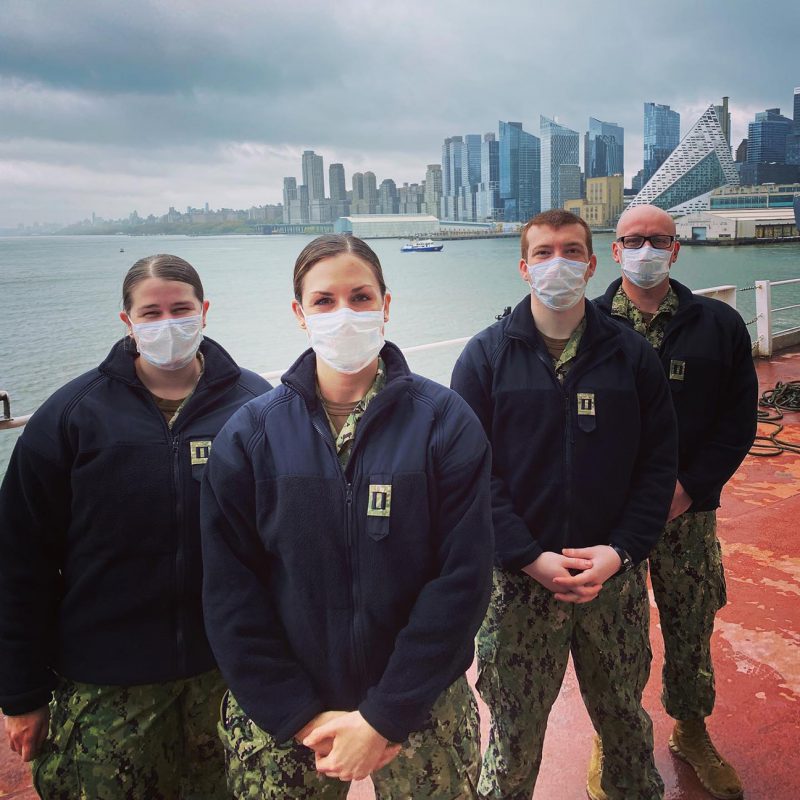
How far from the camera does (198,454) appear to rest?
130 cm

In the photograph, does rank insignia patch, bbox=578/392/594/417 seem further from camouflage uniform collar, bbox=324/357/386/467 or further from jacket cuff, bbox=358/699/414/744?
jacket cuff, bbox=358/699/414/744

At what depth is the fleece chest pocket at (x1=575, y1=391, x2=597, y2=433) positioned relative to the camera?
1.51 m

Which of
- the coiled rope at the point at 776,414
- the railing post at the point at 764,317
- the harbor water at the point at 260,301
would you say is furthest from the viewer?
the harbor water at the point at 260,301

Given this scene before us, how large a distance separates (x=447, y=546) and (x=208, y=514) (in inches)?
15.5

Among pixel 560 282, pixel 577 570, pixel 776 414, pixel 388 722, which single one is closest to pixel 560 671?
pixel 577 570

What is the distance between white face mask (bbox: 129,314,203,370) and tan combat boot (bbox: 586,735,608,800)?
1358mm

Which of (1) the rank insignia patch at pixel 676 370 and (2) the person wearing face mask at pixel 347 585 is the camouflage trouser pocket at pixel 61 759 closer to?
(2) the person wearing face mask at pixel 347 585

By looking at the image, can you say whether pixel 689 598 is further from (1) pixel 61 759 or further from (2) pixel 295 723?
(1) pixel 61 759

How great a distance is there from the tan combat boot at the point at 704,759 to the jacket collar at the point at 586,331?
3.56ft

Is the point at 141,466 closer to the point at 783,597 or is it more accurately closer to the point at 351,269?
the point at 351,269

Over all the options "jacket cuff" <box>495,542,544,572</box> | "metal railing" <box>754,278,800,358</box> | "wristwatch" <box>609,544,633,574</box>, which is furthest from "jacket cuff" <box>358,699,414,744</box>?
"metal railing" <box>754,278,800,358</box>

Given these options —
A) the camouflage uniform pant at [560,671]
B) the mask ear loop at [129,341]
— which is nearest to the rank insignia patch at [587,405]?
the camouflage uniform pant at [560,671]

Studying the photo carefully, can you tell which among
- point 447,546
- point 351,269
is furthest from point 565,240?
point 447,546

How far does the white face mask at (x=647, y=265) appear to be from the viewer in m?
1.89
